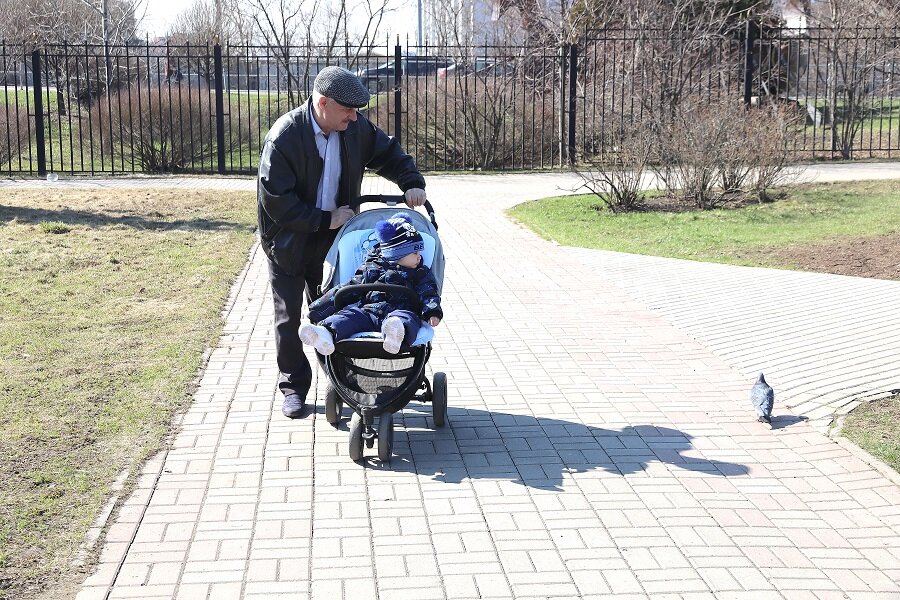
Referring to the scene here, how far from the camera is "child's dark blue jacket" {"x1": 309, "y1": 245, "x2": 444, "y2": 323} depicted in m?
5.18

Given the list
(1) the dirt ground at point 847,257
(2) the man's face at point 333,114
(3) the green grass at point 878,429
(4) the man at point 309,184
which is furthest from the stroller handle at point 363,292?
(1) the dirt ground at point 847,257

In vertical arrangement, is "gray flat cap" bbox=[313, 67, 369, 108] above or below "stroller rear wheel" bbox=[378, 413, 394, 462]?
above

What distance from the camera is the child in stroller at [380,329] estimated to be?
5.07 metres

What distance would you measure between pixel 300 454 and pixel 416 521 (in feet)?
3.40

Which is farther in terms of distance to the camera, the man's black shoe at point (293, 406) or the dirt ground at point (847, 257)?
the dirt ground at point (847, 257)

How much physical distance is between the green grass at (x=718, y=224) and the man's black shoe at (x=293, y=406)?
6484 mm

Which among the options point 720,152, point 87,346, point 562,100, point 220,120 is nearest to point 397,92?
point 562,100

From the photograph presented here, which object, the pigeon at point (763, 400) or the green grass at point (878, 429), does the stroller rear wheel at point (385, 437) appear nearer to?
the pigeon at point (763, 400)

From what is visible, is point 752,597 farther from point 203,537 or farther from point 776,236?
point 776,236

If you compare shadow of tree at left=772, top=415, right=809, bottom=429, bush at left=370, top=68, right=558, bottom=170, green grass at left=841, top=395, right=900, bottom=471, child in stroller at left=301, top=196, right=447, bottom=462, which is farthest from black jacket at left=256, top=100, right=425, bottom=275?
bush at left=370, top=68, right=558, bottom=170

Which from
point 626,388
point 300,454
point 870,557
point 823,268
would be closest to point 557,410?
point 626,388

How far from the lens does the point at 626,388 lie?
6629 millimetres

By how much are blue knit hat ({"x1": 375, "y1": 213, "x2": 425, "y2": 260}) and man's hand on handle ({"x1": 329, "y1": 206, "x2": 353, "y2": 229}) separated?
34cm

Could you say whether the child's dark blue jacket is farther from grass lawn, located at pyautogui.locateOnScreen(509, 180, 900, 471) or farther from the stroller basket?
grass lawn, located at pyautogui.locateOnScreen(509, 180, 900, 471)
